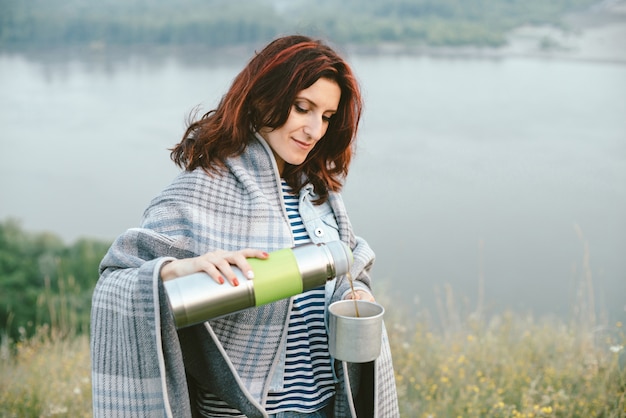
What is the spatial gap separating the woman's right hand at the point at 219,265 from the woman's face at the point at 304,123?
51 centimetres

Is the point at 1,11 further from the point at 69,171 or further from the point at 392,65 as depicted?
the point at 392,65

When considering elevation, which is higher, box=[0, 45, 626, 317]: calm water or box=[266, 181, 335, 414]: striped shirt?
box=[266, 181, 335, 414]: striped shirt

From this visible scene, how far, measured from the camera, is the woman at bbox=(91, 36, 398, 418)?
4.79 ft

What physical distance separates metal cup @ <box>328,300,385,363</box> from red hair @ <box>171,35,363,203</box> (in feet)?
1.75

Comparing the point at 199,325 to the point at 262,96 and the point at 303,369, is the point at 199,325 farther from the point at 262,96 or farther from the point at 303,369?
the point at 262,96

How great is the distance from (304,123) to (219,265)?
59 centimetres

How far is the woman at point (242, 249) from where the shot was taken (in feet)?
4.79

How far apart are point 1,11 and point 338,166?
14.8 metres

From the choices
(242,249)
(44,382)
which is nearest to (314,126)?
(242,249)

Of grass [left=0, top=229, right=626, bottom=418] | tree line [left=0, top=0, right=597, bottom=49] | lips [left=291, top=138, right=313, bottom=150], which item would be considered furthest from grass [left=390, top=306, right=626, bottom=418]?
tree line [left=0, top=0, right=597, bottom=49]

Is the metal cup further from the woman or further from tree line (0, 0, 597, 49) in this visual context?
tree line (0, 0, 597, 49)

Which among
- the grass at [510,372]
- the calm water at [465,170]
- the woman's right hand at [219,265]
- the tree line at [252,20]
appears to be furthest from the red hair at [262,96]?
Result: the tree line at [252,20]

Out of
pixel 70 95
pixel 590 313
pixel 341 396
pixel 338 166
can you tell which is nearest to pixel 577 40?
pixel 590 313

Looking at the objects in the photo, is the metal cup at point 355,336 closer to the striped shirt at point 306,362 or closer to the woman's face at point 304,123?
the striped shirt at point 306,362
